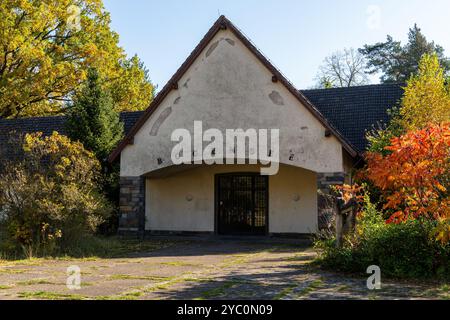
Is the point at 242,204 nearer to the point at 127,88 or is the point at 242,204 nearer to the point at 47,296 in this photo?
the point at 47,296

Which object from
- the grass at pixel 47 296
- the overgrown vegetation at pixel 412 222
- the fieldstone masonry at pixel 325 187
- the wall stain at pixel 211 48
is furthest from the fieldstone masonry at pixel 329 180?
the grass at pixel 47 296

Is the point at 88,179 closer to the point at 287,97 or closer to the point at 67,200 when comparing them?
the point at 67,200

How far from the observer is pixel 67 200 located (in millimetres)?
12938

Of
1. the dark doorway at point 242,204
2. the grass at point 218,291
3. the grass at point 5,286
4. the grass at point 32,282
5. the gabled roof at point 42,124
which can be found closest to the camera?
the grass at point 218,291

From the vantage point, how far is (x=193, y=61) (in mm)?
16891

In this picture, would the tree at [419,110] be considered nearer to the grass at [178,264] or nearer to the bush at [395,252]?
the bush at [395,252]

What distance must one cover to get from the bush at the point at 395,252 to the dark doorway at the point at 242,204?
815 cm

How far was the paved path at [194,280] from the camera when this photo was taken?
25.5 feet

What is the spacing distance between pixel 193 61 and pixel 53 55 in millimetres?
12961

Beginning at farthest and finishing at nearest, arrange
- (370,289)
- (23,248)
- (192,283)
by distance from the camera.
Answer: (23,248)
(192,283)
(370,289)

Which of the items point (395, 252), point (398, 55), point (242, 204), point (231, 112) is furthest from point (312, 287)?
point (398, 55)

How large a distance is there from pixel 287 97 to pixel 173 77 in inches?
145
